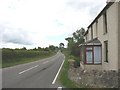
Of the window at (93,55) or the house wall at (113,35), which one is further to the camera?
the window at (93,55)

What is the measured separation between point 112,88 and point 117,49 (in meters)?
6.53

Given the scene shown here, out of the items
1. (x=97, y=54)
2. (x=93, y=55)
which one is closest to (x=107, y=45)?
(x=97, y=54)

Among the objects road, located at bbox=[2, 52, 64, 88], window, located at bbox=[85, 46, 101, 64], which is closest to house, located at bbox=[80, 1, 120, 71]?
window, located at bbox=[85, 46, 101, 64]

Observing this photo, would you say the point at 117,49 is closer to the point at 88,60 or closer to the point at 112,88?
the point at 112,88

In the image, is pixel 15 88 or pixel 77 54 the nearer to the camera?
pixel 15 88

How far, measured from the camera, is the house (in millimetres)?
19327

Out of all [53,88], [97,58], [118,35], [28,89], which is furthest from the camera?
[97,58]

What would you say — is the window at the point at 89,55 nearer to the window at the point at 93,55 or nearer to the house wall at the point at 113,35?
the window at the point at 93,55

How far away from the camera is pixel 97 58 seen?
26.5 metres

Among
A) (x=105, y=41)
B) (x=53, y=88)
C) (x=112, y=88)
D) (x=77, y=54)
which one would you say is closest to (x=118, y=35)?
(x=105, y=41)

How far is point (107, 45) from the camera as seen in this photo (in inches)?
917

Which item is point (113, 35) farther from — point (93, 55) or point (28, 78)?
point (28, 78)

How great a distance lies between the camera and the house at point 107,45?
1933 centimetres

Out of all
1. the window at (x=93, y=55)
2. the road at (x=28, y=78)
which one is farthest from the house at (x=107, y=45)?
the road at (x=28, y=78)
